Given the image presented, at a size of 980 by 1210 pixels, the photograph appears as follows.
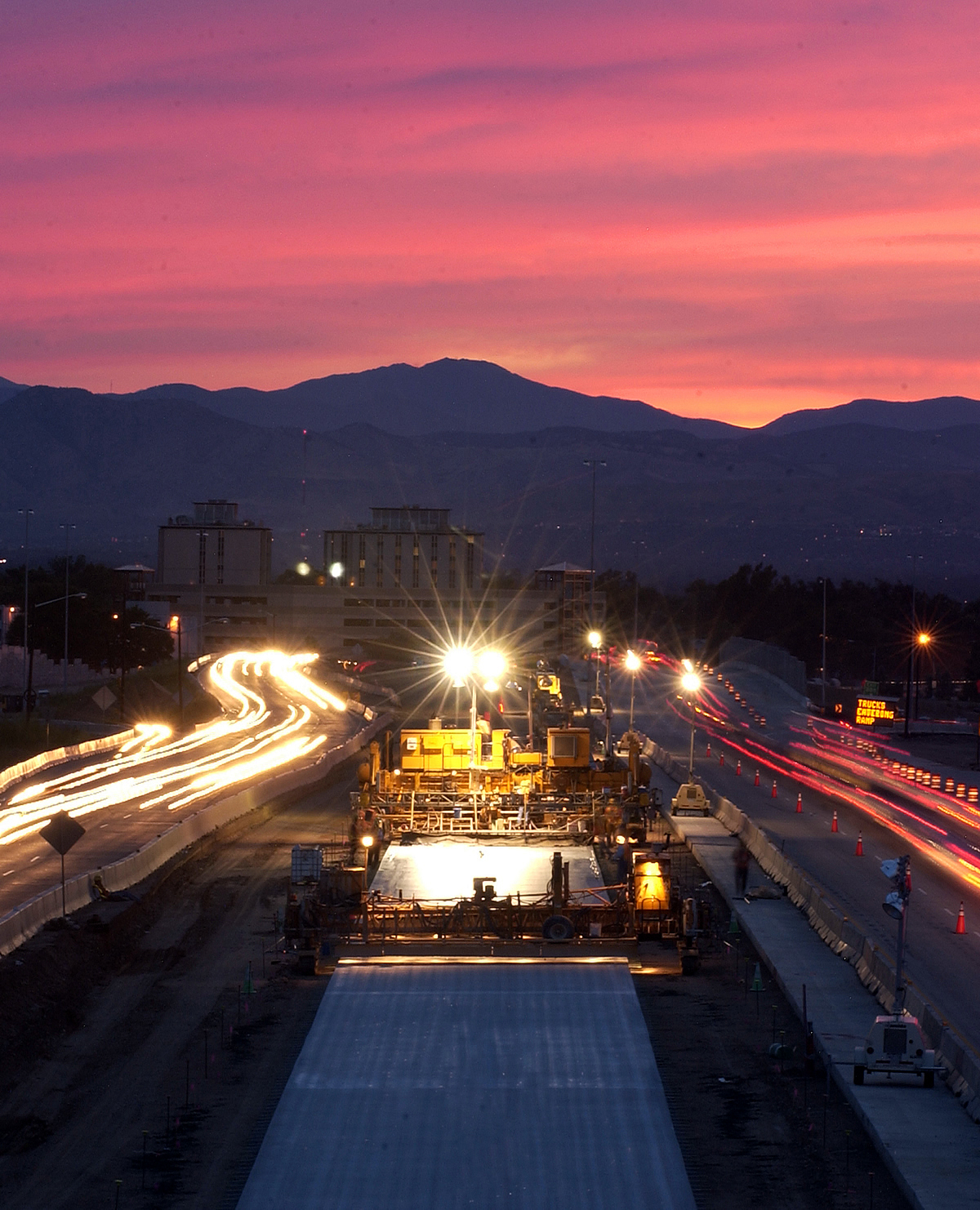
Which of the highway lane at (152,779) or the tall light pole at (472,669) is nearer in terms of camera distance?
the highway lane at (152,779)

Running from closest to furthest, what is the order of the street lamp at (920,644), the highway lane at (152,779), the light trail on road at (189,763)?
the highway lane at (152,779), the light trail on road at (189,763), the street lamp at (920,644)

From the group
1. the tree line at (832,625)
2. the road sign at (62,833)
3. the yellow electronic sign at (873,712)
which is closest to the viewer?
the road sign at (62,833)

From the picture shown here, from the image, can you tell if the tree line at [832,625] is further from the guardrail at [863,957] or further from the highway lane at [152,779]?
the guardrail at [863,957]

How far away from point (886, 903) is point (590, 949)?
8986 mm

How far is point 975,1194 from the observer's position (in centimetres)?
1825

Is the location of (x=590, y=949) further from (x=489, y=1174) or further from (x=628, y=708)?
(x=628, y=708)

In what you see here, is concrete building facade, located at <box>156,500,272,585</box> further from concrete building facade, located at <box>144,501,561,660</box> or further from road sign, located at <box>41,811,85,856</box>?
road sign, located at <box>41,811,85,856</box>

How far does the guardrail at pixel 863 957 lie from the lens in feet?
71.0

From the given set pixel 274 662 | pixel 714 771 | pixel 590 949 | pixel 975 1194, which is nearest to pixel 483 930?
pixel 590 949

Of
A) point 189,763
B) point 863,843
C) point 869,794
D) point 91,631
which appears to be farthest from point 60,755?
point 91,631

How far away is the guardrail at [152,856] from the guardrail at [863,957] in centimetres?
1517

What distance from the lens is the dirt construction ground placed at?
19844mm

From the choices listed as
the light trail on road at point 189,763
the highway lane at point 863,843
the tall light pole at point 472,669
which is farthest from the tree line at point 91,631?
the highway lane at point 863,843

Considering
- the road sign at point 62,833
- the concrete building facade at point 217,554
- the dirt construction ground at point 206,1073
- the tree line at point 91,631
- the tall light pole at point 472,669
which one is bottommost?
the dirt construction ground at point 206,1073
